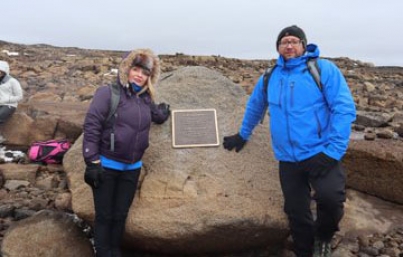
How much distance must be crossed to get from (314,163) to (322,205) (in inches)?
17.7

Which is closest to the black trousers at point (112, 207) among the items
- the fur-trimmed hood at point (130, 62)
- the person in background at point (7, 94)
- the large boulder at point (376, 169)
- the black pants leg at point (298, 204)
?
the fur-trimmed hood at point (130, 62)

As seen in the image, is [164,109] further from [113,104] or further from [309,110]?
[309,110]

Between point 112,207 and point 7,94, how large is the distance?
3620 millimetres

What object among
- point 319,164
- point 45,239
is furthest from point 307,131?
point 45,239

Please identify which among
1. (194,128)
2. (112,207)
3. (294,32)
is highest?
(294,32)

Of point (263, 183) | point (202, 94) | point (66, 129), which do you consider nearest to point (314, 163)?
point (263, 183)

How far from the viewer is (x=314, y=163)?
12.3 feet

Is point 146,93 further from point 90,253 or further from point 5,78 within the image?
point 5,78

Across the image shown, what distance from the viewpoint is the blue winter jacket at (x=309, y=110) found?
12.0 ft

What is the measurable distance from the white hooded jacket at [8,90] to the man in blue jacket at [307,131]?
440 cm

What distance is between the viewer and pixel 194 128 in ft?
16.9

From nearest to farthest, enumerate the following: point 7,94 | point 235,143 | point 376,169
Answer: point 235,143 < point 376,169 < point 7,94

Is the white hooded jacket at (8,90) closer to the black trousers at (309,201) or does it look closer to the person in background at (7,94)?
the person in background at (7,94)

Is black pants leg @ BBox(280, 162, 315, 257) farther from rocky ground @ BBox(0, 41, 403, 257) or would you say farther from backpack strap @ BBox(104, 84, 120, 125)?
backpack strap @ BBox(104, 84, 120, 125)
